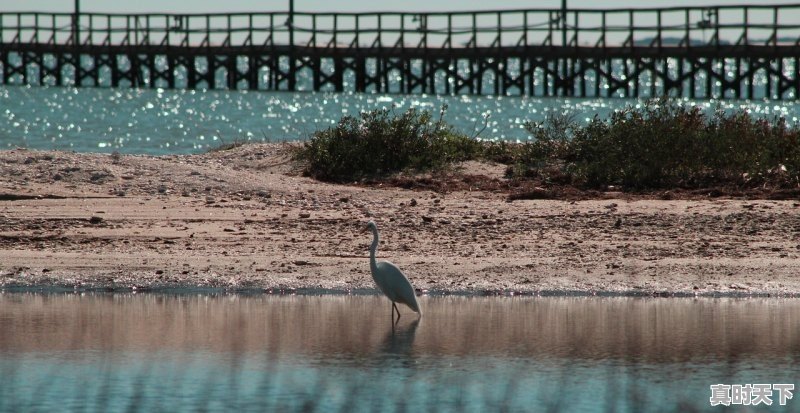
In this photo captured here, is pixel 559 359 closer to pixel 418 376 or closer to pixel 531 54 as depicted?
pixel 418 376

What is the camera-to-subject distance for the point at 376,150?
681 inches

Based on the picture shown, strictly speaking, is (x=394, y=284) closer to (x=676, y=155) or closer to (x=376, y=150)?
(x=676, y=155)

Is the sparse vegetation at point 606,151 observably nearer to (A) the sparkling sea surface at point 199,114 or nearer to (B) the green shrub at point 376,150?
(B) the green shrub at point 376,150

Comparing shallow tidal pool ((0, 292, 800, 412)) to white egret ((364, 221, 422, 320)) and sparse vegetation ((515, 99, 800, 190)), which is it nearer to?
white egret ((364, 221, 422, 320))

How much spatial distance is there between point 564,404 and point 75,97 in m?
54.3

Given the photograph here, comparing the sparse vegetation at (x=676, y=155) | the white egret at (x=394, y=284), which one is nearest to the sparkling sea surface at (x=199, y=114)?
the sparse vegetation at (x=676, y=155)

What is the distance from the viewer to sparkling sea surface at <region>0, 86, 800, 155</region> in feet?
111

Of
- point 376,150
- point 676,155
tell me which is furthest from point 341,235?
point 676,155

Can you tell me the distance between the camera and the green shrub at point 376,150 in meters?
17.1

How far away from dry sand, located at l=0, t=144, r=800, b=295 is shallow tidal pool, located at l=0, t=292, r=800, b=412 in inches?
18.4

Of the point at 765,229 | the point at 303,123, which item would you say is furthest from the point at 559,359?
the point at 303,123

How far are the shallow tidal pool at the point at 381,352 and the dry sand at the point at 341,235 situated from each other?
0.47 metres

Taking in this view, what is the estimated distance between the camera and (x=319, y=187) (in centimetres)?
1597

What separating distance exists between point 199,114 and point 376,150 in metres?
32.0
